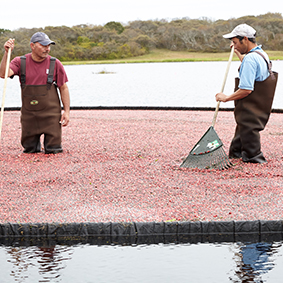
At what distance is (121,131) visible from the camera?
932 centimetres

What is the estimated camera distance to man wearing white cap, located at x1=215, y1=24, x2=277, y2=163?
229 inches

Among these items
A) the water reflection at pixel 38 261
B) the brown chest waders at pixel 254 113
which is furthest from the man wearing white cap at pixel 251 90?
the water reflection at pixel 38 261

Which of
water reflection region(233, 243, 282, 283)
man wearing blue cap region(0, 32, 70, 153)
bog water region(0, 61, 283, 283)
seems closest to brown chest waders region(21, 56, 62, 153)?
man wearing blue cap region(0, 32, 70, 153)

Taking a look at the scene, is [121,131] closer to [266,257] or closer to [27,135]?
[27,135]

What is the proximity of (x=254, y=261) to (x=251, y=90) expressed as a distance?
8.62 ft

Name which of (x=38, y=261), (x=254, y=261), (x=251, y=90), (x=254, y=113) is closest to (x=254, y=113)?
(x=254, y=113)

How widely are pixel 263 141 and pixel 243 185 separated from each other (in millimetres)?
2946

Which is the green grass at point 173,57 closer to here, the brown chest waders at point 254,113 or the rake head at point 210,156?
the brown chest waders at point 254,113

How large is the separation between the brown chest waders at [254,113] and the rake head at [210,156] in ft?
0.97

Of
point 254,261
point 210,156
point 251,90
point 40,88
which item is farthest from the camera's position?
point 40,88

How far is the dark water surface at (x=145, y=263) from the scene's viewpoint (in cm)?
338

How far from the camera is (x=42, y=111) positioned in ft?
22.1

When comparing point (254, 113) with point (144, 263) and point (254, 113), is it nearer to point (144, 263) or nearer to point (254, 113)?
point (254, 113)

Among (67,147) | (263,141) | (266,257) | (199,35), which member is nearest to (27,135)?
(67,147)
